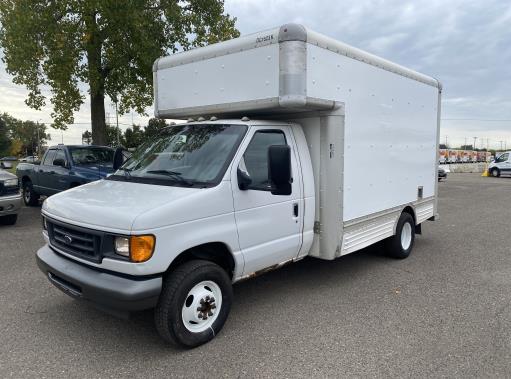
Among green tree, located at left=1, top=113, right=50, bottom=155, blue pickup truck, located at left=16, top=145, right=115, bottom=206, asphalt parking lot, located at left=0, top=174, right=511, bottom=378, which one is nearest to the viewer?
asphalt parking lot, located at left=0, top=174, right=511, bottom=378

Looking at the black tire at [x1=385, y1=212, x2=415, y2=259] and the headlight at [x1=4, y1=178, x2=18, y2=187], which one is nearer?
the black tire at [x1=385, y1=212, x2=415, y2=259]

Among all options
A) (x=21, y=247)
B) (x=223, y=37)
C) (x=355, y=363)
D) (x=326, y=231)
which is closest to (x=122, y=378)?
(x=355, y=363)

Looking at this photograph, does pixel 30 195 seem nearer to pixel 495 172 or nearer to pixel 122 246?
pixel 122 246

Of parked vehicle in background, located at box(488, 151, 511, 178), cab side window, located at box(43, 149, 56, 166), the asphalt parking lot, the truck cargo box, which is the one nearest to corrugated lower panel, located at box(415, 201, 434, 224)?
the truck cargo box

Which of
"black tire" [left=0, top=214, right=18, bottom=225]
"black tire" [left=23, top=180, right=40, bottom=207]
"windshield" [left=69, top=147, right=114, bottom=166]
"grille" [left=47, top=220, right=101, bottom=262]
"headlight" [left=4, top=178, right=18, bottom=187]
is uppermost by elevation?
"windshield" [left=69, top=147, right=114, bottom=166]

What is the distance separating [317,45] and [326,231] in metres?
2.09

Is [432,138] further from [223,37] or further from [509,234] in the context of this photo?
[223,37]

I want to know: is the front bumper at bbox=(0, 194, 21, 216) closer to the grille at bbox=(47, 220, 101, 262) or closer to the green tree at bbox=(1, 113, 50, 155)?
the grille at bbox=(47, 220, 101, 262)

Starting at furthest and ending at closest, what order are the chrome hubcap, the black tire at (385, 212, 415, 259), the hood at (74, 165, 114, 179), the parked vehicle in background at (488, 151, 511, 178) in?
the parked vehicle in background at (488, 151, 511, 178) → the hood at (74, 165, 114, 179) → the black tire at (385, 212, 415, 259) → the chrome hubcap

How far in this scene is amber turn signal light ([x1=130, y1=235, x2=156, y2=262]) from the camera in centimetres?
327

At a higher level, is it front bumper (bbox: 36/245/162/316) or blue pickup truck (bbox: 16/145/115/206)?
blue pickup truck (bbox: 16/145/115/206)

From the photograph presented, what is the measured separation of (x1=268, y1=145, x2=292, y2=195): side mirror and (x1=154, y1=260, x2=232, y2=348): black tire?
950mm

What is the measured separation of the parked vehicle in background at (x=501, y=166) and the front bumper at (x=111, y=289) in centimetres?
3236

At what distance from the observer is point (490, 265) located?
6434 mm
